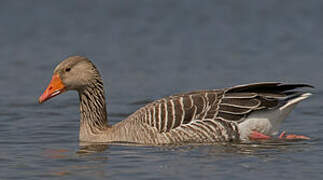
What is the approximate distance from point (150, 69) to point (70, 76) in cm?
723

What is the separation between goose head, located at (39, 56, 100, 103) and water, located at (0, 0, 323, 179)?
97 cm

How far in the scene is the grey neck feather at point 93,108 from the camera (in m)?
13.6

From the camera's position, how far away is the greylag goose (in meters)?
12.8

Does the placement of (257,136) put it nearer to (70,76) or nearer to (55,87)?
(70,76)

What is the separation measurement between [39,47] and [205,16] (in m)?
5.89

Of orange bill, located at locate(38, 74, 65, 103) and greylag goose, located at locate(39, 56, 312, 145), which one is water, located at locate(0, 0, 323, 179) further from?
orange bill, located at locate(38, 74, 65, 103)

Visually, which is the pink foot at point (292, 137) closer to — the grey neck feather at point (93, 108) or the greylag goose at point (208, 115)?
the greylag goose at point (208, 115)

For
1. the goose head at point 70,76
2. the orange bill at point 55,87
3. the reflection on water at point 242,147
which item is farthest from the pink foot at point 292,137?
the orange bill at point 55,87

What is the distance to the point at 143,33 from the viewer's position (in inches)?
959

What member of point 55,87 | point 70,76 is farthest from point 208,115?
point 55,87

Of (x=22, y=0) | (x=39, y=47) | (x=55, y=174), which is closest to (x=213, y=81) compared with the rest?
(x=39, y=47)

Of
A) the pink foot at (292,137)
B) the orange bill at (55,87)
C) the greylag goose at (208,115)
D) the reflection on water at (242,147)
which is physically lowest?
the reflection on water at (242,147)

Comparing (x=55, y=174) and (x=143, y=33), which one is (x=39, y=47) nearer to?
(x=143, y=33)

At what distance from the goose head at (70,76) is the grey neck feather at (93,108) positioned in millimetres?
169
